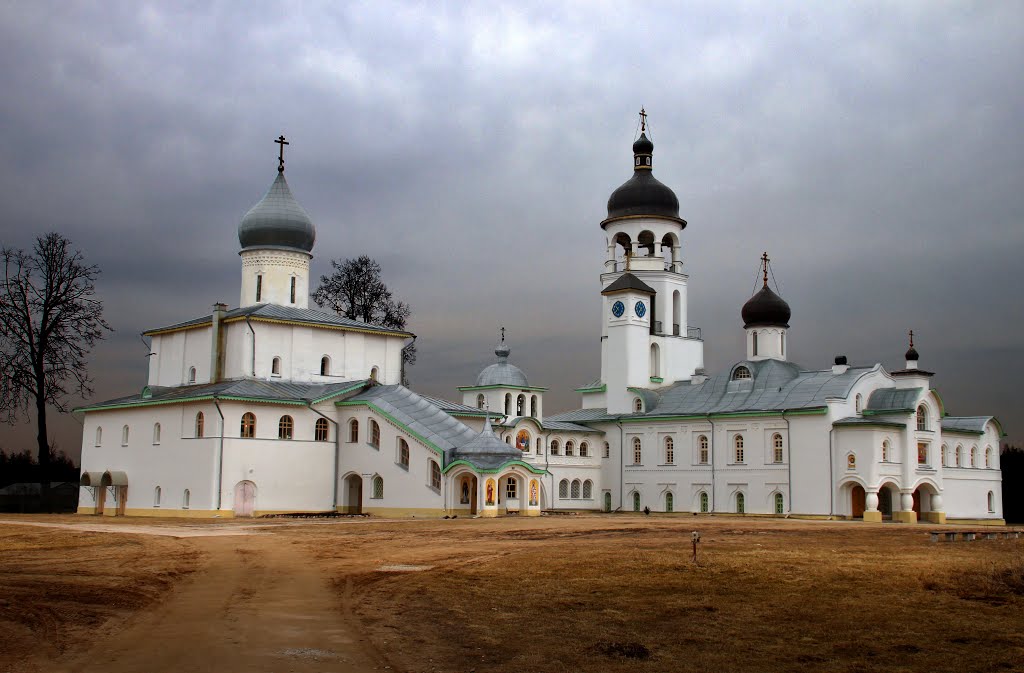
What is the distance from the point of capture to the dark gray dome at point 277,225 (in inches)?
1941

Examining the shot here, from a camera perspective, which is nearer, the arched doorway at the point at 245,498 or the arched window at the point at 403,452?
the arched doorway at the point at 245,498

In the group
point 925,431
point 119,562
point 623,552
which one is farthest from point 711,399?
point 119,562

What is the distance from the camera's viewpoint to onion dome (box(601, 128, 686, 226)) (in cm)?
6016

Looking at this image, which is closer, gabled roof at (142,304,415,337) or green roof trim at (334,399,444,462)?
green roof trim at (334,399,444,462)

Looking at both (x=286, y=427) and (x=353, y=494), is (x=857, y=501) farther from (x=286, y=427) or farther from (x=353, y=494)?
(x=286, y=427)

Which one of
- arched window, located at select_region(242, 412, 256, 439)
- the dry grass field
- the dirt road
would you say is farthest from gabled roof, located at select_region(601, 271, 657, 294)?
the dirt road

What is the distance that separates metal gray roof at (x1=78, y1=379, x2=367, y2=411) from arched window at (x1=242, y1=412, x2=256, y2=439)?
2.69ft

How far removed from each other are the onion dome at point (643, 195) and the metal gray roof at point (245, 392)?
2069 cm

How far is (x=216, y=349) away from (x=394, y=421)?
372 inches

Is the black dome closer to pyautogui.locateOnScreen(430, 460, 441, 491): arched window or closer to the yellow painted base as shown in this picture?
the yellow painted base

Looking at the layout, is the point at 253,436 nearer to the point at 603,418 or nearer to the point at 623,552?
the point at 603,418

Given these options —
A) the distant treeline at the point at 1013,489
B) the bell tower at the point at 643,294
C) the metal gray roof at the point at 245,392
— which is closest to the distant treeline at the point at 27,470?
the metal gray roof at the point at 245,392

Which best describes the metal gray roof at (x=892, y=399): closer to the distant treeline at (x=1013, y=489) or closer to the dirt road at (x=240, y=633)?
the distant treeline at (x=1013, y=489)

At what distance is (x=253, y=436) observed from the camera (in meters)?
42.7
